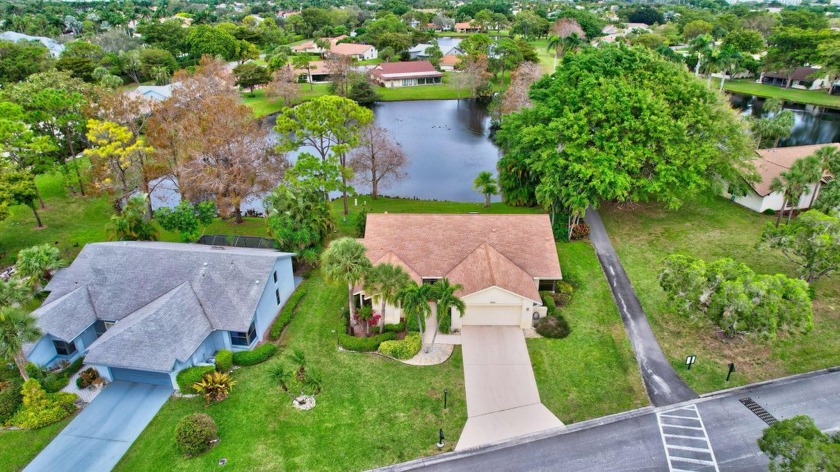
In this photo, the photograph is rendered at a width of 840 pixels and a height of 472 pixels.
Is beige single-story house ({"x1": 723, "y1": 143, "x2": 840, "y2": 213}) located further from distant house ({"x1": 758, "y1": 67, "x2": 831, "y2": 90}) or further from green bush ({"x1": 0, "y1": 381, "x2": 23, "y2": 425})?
distant house ({"x1": 758, "y1": 67, "x2": 831, "y2": 90})

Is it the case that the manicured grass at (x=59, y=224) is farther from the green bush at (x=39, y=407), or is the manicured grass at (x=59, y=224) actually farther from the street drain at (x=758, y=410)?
the street drain at (x=758, y=410)

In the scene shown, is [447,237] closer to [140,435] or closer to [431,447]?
[431,447]

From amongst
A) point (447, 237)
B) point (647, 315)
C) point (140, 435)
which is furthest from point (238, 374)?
point (647, 315)

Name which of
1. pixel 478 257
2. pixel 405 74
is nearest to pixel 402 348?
pixel 478 257

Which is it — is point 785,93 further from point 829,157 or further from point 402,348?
point 402,348

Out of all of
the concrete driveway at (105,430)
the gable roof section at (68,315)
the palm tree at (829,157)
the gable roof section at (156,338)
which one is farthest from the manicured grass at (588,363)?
the gable roof section at (68,315)
